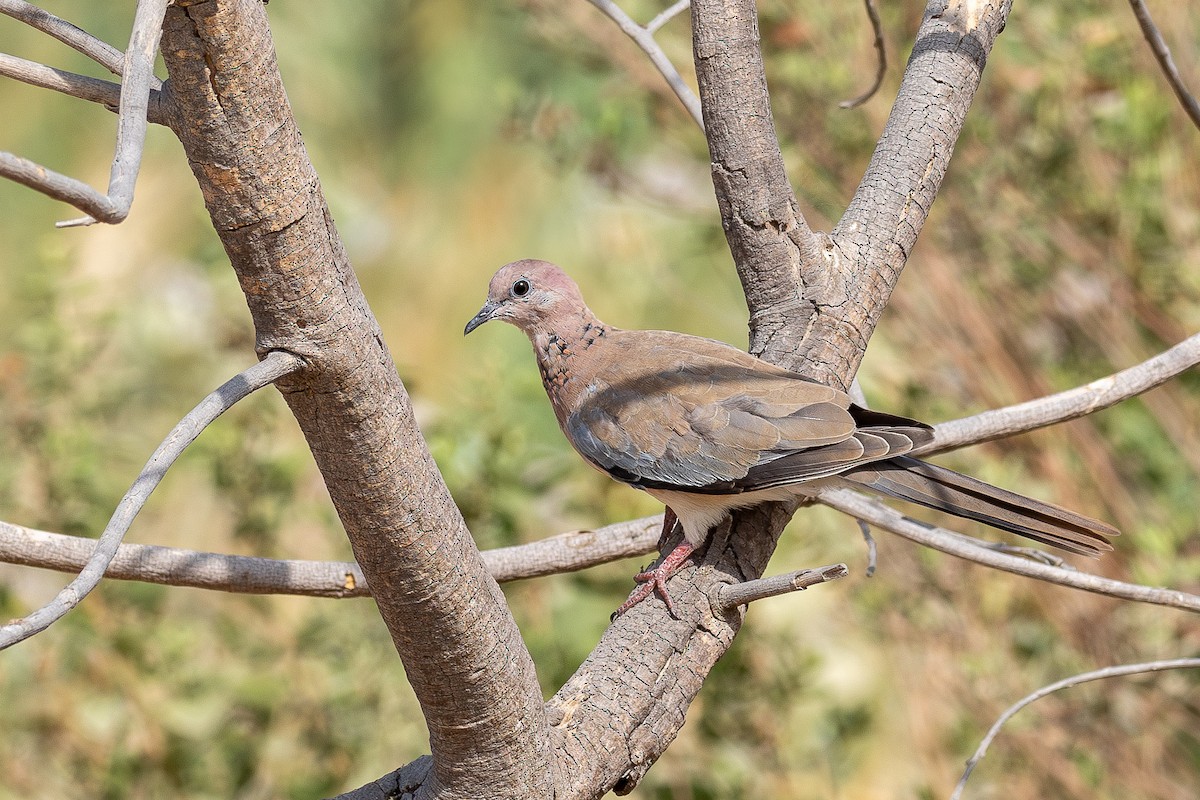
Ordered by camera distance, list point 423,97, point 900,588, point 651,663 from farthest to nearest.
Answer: point 423,97 → point 900,588 → point 651,663

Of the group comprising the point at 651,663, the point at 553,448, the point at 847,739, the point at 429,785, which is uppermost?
the point at 553,448

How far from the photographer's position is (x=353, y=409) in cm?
134

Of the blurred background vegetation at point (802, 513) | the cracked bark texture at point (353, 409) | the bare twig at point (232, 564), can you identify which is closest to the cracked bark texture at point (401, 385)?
the cracked bark texture at point (353, 409)

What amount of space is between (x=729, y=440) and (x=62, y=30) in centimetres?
170

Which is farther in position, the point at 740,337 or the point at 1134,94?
the point at 740,337

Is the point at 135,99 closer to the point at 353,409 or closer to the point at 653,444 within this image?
the point at 353,409

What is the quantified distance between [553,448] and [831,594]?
1.41 m

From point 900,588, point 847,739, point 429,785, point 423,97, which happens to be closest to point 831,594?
point 900,588

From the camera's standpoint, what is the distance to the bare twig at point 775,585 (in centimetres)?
159

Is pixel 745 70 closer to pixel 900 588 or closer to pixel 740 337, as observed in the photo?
pixel 900 588

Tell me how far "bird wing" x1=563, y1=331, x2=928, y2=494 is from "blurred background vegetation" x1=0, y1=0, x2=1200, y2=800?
2.45 ft

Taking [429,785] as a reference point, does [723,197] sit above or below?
above

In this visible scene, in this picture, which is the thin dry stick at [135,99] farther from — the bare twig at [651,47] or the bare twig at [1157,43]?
the bare twig at [1157,43]

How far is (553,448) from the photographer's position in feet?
13.5
